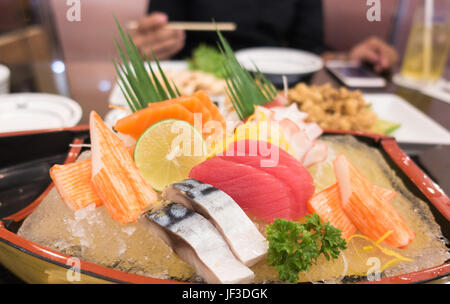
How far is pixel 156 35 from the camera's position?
3004mm

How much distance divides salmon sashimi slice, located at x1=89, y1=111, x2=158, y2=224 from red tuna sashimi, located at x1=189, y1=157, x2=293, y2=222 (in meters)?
0.22

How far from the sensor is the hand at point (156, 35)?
9.63 ft

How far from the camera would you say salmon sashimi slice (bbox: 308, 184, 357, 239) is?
972mm

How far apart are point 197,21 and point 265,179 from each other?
3.29 metres

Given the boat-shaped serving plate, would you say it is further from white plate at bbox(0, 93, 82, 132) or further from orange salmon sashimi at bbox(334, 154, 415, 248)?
white plate at bbox(0, 93, 82, 132)

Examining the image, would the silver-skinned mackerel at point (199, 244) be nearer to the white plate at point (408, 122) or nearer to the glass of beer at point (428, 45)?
the white plate at point (408, 122)

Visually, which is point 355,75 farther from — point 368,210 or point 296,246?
point 296,246

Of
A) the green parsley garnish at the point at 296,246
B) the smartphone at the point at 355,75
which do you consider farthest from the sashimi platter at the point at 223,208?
the smartphone at the point at 355,75

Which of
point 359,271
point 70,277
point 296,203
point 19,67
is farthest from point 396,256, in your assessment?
point 19,67

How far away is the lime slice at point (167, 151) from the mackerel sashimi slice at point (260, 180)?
0.10 meters

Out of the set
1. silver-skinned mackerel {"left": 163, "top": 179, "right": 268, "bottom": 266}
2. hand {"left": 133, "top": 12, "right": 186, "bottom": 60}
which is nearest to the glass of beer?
hand {"left": 133, "top": 12, "right": 186, "bottom": 60}

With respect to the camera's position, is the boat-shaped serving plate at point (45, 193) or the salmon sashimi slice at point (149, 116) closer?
the boat-shaped serving plate at point (45, 193)

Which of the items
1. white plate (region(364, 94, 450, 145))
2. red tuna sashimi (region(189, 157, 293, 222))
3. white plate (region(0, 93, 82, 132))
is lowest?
white plate (region(364, 94, 450, 145))

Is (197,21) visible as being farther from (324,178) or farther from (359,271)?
(359,271)
